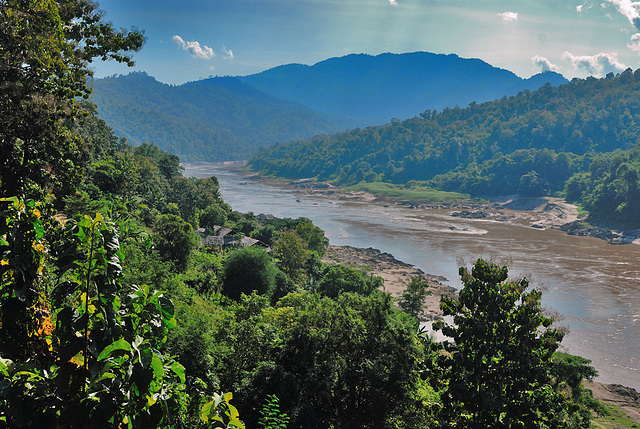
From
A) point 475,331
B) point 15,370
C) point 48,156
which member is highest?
point 48,156

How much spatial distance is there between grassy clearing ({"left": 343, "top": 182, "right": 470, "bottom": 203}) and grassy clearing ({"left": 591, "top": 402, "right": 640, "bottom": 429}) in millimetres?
74502

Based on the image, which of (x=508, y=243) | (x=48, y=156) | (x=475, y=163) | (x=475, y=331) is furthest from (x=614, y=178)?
(x=48, y=156)

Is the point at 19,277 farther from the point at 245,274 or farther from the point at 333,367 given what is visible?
the point at 245,274

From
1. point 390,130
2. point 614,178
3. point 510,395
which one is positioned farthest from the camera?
point 390,130

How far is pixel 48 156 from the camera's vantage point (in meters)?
7.92

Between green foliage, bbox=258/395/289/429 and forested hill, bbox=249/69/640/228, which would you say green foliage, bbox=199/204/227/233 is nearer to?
green foliage, bbox=258/395/289/429

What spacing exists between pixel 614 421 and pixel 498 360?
14714 millimetres

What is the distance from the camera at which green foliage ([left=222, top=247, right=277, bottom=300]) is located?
2484 centimetres

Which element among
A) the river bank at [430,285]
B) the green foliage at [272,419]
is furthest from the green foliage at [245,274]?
the green foliage at [272,419]

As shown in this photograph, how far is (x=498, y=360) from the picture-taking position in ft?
31.0

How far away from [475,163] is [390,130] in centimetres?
4913

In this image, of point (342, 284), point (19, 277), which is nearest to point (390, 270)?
point (342, 284)

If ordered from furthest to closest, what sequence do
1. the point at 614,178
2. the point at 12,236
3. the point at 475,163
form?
the point at 475,163, the point at 614,178, the point at 12,236

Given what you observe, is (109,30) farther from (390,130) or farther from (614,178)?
(390,130)
